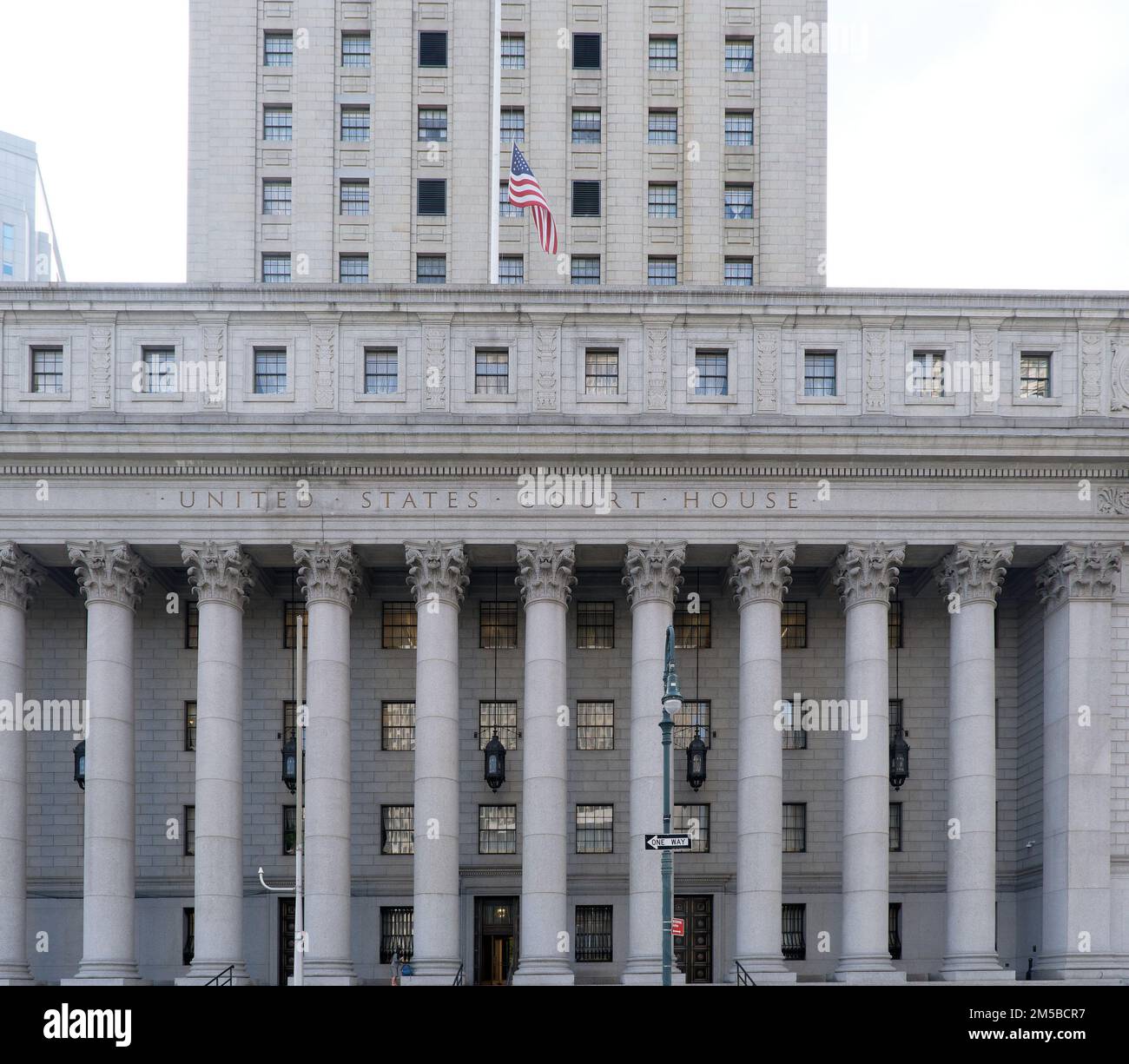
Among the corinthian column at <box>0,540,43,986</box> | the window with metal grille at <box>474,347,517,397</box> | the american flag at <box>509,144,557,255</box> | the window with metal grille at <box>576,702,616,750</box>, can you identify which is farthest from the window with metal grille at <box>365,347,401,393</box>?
the window with metal grille at <box>576,702,616,750</box>

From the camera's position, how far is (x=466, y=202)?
60000 mm

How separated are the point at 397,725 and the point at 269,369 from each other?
41.3ft

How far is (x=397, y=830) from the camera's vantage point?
53.2m

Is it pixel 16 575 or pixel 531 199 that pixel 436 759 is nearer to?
pixel 16 575

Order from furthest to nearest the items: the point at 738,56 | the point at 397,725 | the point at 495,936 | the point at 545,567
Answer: the point at 738,56, the point at 397,725, the point at 495,936, the point at 545,567

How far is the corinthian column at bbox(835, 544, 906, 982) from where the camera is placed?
47.8m

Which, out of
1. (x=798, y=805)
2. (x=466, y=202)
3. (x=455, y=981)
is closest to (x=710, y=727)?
(x=798, y=805)

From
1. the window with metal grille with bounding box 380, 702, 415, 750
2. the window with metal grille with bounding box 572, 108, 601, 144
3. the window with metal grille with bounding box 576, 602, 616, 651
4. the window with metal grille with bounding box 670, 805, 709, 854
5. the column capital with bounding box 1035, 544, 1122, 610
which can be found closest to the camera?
the column capital with bounding box 1035, 544, 1122, 610

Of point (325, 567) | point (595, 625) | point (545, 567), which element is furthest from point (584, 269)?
point (325, 567)

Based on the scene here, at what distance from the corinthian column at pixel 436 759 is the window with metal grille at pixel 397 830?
3.94 metres

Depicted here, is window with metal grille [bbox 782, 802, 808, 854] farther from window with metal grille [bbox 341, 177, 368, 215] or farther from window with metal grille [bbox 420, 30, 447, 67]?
window with metal grille [bbox 420, 30, 447, 67]

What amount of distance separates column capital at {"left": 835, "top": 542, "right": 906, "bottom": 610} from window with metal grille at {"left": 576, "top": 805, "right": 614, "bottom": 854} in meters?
11.3
